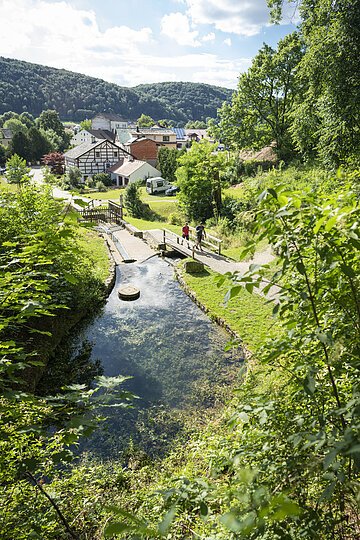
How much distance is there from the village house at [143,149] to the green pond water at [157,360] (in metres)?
44.2

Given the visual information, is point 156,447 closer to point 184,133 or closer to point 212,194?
point 212,194

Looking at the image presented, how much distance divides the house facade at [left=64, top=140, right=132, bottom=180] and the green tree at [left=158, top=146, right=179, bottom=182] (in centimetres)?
839

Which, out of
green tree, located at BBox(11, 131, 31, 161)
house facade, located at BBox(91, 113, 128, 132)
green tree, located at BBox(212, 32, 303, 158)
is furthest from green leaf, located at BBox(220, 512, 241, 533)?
house facade, located at BBox(91, 113, 128, 132)

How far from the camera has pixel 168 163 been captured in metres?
42.2

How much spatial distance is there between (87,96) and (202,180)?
153m

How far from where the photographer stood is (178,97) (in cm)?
18012

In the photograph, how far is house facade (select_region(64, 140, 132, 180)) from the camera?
50.0 m

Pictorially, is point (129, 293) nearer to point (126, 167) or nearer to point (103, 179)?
point (103, 179)

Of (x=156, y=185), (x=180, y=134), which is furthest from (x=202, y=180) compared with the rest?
(x=180, y=134)

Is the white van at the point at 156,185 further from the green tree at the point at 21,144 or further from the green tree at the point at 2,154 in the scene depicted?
the green tree at the point at 2,154

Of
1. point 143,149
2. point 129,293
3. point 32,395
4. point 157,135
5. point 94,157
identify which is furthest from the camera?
point 157,135

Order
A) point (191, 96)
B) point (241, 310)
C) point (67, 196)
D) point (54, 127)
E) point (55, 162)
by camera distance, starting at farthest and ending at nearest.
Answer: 1. point (191, 96)
2. point (54, 127)
3. point (55, 162)
4. point (67, 196)
5. point (241, 310)

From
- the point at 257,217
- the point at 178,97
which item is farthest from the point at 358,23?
the point at 178,97

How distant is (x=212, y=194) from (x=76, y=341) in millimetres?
15622
